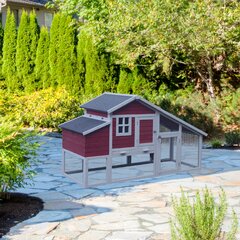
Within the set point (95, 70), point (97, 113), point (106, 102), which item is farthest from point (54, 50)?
point (97, 113)

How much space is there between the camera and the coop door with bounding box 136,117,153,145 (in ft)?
28.0

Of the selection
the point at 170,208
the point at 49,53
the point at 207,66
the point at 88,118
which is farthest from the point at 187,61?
the point at 170,208

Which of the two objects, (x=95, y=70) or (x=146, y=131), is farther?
(x=95, y=70)

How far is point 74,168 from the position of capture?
942 cm

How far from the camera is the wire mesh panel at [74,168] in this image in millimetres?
8617

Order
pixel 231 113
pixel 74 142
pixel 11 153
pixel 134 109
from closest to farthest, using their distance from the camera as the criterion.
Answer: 1. pixel 11 153
2. pixel 74 142
3. pixel 134 109
4. pixel 231 113

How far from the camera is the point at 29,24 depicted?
18.7m

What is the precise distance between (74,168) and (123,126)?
1720mm

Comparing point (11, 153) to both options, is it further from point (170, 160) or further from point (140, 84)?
point (140, 84)

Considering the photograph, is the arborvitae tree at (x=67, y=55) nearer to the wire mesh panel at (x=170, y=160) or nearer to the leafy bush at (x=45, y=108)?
the leafy bush at (x=45, y=108)

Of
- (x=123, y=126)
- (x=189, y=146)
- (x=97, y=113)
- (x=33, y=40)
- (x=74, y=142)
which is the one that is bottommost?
(x=189, y=146)

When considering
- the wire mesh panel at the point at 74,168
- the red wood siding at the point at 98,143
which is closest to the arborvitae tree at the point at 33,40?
the wire mesh panel at the point at 74,168

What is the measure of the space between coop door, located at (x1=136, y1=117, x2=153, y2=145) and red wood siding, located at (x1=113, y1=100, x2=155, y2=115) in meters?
0.15

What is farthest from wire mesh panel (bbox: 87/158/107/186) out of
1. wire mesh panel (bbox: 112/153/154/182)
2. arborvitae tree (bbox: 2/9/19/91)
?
arborvitae tree (bbox: 2/9/19/91)
